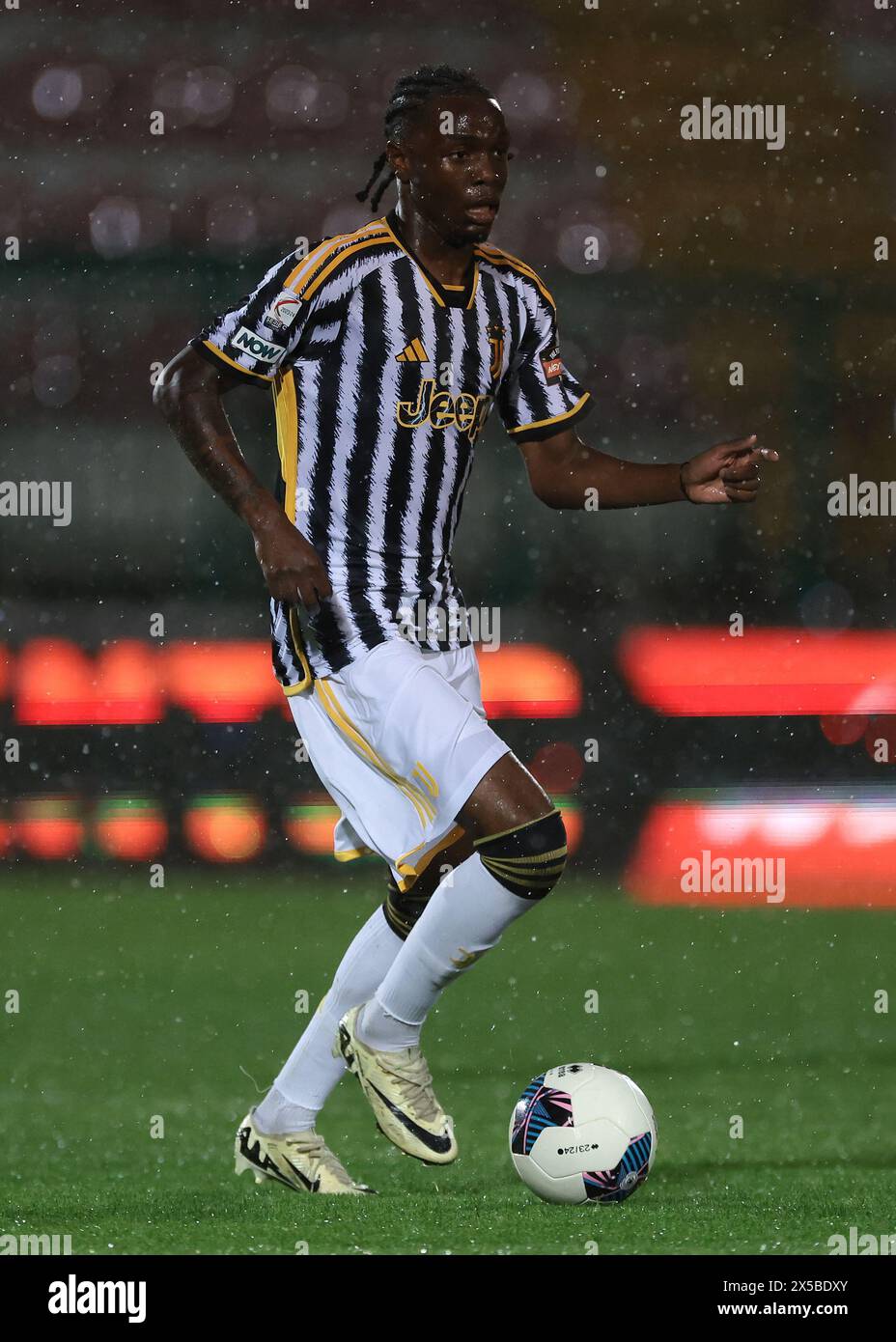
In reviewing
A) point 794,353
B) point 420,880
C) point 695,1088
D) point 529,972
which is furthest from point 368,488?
point 794,353

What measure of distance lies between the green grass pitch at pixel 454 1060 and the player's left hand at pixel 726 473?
4.92 ft

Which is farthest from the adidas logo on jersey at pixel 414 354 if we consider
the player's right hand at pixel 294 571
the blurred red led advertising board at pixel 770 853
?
the blurred red led advertising board at pixel 770 853

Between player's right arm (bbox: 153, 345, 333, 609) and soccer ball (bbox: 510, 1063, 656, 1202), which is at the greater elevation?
player's right arm (bbox: 153, 345, 333, 609)

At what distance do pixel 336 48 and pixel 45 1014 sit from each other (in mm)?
10056

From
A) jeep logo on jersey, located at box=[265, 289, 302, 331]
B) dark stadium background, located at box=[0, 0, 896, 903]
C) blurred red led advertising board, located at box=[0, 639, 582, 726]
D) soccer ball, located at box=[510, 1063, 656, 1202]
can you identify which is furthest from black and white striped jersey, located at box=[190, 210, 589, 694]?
dark stadium background, located at box=[0, 0, 896, 903]

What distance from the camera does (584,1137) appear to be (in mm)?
4023

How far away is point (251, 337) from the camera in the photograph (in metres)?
4.21

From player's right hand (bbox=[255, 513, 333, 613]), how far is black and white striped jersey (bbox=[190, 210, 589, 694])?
25 centimetres

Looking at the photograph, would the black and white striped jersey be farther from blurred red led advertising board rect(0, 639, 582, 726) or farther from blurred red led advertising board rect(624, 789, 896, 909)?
blurred red led advertising board rect(0, 639, 582, 726)

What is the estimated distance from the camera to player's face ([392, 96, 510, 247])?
13.8 ft

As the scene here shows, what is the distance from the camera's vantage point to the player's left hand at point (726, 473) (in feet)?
14.3

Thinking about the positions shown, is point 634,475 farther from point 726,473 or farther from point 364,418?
point 364,418

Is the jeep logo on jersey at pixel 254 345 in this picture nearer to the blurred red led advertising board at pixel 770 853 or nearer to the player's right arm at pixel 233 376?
the player's right arm at pixel 233 376

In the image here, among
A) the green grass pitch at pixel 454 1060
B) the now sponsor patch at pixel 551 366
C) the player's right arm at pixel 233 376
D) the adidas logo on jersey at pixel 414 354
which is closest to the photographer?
the green grass pitch at pixel 454 1060
